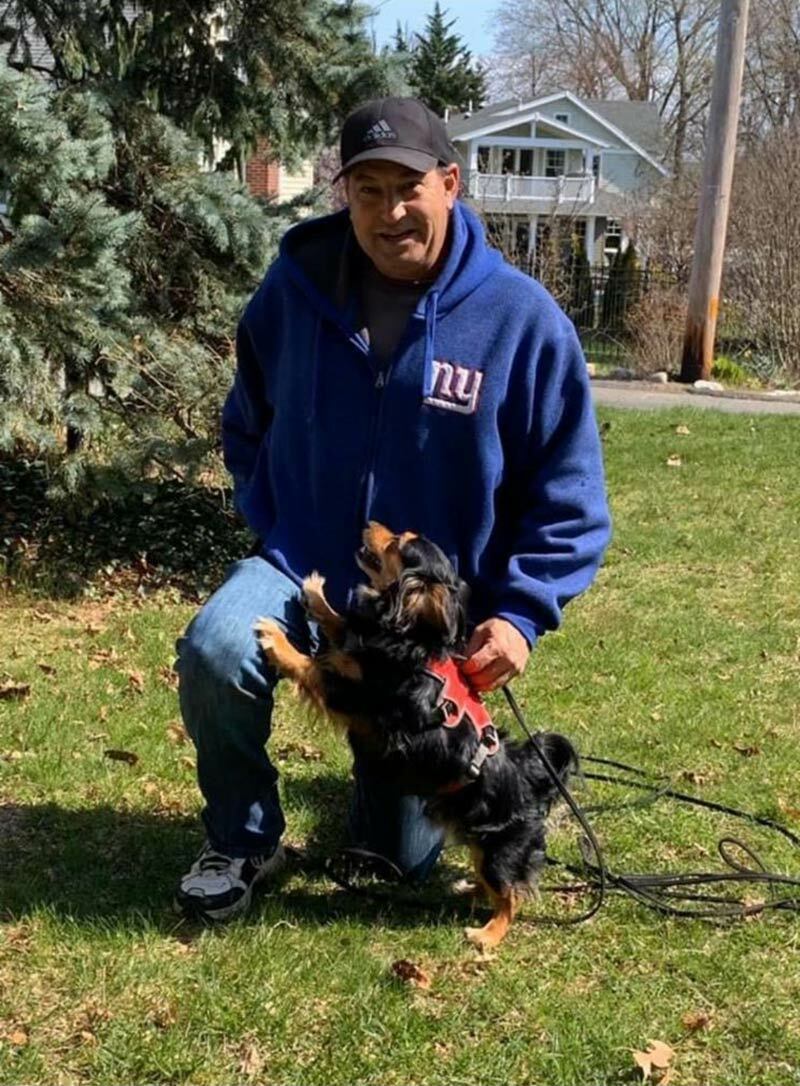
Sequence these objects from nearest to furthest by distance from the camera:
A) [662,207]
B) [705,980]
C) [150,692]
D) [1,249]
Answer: [705,980], [150,692], [1,249], [662,207]

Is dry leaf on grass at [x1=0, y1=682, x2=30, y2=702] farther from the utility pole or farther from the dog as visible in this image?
the utility pole

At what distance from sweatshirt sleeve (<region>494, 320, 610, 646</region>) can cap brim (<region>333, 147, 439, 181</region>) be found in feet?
1.91

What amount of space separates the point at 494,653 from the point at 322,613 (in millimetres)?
493

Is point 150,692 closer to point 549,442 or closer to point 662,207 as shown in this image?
point 549,442

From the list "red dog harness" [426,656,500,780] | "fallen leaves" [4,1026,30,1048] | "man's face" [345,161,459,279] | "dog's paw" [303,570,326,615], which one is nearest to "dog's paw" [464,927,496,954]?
"red dog harness" [426,656,500,780]

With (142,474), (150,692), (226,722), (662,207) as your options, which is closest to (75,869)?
(226,722)

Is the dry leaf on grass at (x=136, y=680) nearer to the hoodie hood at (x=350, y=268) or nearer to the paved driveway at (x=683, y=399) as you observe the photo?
the hoodie hood at (x=350, y=268)

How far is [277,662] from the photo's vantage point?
3.11 metres

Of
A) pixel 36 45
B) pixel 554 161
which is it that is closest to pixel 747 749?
pixel 36 45

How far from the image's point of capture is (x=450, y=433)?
10.5 feet

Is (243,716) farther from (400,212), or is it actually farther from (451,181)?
(451,181)

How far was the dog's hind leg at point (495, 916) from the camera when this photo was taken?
3.28 metres

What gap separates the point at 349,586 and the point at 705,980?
1.48 m

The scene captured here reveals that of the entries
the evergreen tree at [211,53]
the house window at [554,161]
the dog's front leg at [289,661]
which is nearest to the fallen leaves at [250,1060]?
the dog's front leg at [289,661]
